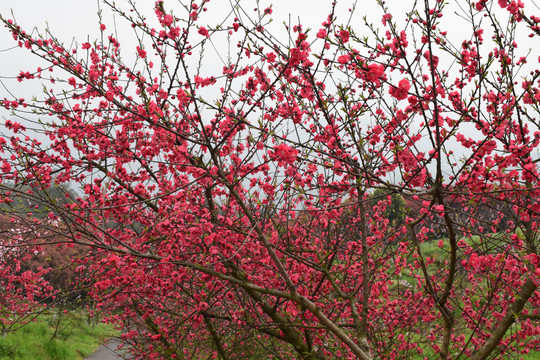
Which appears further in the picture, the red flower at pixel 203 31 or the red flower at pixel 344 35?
the red flower at pixel 203 31

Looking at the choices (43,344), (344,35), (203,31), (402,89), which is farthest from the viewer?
(43,344)

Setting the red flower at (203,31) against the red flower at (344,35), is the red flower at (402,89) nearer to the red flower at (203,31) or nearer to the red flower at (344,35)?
the red flower at (344,35)

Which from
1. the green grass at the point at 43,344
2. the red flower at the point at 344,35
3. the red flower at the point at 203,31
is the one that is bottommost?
the green grass at the point at 43,344

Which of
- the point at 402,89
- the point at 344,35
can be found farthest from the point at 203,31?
the point at 402,89

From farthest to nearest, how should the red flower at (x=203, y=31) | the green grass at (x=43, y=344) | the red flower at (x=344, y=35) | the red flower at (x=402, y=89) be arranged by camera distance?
the green grass at (x=43, y=344)
the red flower at (x=203, y=31)
the red flower at (x=344, y=35)
the red flower at (x=402, y=89)

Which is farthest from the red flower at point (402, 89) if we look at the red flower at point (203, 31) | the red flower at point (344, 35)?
the red flower at point (203, 31)

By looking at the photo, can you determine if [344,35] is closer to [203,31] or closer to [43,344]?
[203,31]

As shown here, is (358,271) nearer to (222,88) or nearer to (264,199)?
(264,199)

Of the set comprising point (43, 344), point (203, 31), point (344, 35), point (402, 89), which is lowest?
point (43, 344)

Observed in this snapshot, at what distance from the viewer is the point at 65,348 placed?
11984 mm

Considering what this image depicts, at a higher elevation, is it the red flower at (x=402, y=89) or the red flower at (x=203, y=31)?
the red flower at (x=203, y=31)

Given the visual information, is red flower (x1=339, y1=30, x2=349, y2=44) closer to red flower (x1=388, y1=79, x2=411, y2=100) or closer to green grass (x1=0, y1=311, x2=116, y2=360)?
red flower (x1=388, y1=79, x2=411, y2=100)

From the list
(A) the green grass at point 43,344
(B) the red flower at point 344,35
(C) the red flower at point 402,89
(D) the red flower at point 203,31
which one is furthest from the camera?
(A) the green grass at point 43,344

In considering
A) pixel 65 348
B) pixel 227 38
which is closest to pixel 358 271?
pixel 227 38
